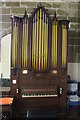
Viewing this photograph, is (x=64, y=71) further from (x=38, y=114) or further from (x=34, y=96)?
(x=38, y=114)

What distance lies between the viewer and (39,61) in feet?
10.6

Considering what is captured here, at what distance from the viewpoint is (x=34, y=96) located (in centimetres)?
326

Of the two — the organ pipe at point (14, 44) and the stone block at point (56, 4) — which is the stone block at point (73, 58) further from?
the organ pipe at point (14, 44)

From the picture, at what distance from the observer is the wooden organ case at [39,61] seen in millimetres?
3225

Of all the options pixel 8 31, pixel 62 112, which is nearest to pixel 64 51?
pixel 62 112

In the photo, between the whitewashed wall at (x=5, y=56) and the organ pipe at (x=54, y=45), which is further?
the whitewashed wall at (x=5, y=56)

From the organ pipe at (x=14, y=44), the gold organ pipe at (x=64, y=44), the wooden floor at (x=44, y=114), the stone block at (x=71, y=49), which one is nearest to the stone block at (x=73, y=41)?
the stone block at (x=71, y=49)

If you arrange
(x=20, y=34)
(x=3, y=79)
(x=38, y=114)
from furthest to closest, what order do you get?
(x=3, y=79) → (x=20, y=34) → (x=38, y=114)

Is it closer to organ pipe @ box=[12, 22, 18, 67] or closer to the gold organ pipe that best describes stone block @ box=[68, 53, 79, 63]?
the gold organ pipe

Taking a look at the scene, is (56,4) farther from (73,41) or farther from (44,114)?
(44,114)

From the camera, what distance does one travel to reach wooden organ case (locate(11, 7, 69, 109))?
322 cm

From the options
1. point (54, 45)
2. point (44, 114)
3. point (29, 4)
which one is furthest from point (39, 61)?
point (29, 4)

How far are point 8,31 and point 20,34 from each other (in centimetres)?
99

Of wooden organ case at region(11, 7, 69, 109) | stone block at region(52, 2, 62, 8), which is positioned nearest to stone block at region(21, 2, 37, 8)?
stone block at region(52, 2, 62, 8)
